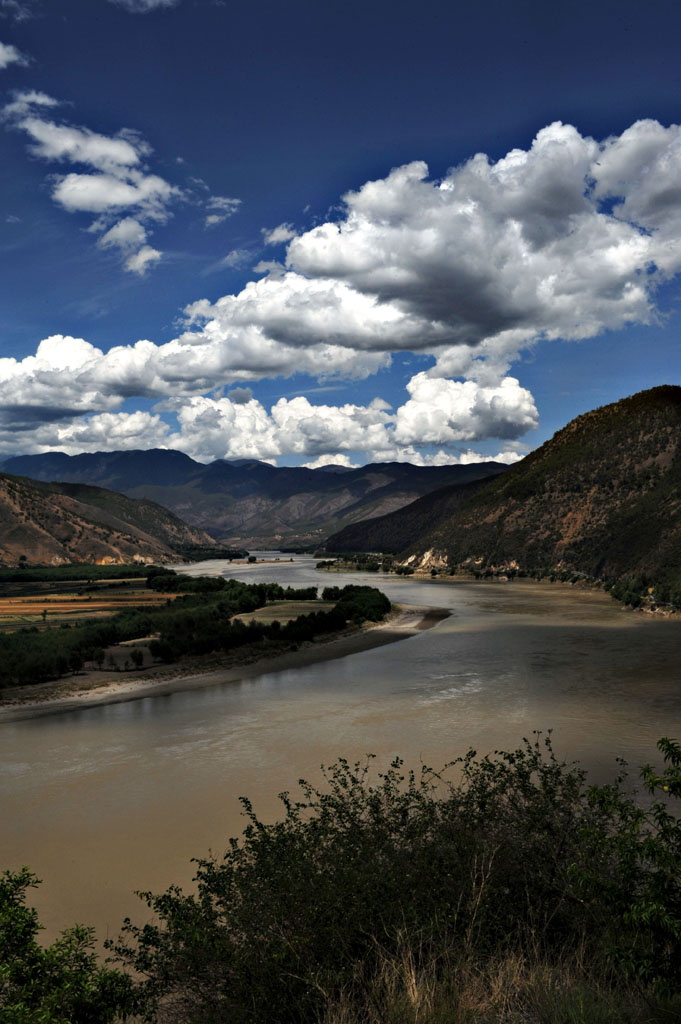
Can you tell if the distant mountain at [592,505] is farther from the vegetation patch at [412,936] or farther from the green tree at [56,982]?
the green tree at [56,982]

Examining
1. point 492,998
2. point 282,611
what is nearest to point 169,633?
point 282,611

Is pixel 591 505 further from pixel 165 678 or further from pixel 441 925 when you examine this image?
pixel 441 925

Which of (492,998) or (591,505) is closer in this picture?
(492,998)

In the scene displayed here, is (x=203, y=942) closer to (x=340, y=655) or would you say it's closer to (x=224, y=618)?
(x=340, y=655)

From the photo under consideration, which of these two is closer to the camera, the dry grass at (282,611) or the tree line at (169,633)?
the tree line at (169,633)

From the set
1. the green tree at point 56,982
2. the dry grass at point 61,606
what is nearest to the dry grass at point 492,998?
the green tree at point 56,982

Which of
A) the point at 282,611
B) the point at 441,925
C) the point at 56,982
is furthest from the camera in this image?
the point at 282,611
